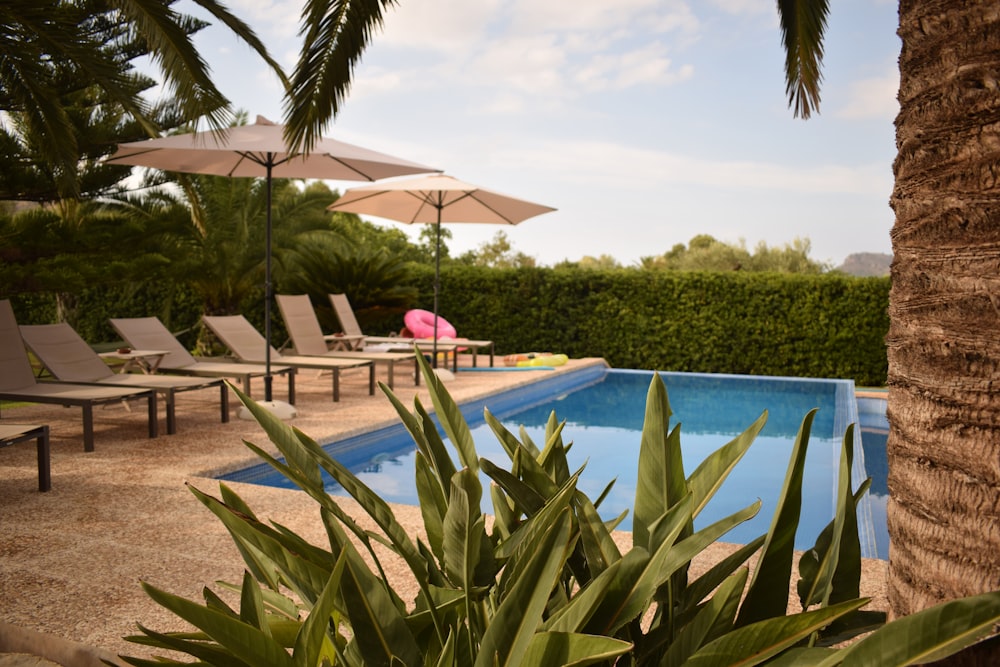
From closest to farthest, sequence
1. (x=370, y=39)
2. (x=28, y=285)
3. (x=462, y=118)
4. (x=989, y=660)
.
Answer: (x=989, y=660), (x=370, y=39), (x=28, y=285), (x=462, y=118)

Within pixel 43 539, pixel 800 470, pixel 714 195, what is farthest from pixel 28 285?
pixel 714 195

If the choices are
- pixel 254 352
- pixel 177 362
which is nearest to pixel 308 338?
pixel 254 352

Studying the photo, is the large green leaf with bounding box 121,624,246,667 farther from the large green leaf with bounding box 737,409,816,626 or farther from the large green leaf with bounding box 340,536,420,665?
the large green leaf with bounding box 737,409,816,626

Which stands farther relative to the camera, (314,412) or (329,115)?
(314,412)

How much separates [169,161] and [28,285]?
4.09 meters

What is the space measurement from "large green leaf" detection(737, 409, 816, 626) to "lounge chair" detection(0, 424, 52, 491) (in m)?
4.57

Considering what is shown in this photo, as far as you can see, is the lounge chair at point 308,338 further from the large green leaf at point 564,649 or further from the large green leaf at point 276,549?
the large green leaf at point 564,649

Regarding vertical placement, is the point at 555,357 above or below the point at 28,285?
below

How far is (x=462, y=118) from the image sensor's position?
39.1 meters

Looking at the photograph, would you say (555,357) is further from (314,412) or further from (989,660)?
(989,660)

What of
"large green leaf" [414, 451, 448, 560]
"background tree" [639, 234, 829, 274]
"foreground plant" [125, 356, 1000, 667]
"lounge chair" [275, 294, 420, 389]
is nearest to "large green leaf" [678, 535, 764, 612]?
"foreground plant" [125, 356, 1000, 667]

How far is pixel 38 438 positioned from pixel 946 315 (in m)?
5.00

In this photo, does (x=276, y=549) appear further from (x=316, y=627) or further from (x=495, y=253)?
(x=495, y=253)

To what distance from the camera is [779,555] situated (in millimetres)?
1476
